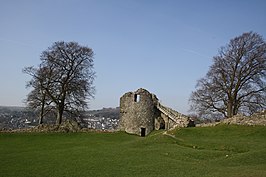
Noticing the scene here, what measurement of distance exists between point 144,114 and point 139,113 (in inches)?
26.2

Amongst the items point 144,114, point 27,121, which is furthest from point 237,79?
point 27,121

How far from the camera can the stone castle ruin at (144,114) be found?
38344 mm

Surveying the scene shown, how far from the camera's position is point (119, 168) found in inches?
608

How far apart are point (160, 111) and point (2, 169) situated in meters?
26.1

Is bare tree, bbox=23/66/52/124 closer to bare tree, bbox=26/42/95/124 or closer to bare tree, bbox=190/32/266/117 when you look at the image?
bare tree, bbox=26/42/95/124

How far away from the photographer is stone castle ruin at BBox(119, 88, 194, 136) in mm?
38344

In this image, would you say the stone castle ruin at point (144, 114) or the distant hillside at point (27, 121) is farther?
the distant hillside at point (27, 121)

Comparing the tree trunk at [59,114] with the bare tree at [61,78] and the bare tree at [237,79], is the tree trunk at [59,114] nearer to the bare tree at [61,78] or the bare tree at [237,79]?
the bare tree at [61,78]

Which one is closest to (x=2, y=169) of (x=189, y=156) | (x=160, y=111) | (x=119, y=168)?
(x=119, y=168)

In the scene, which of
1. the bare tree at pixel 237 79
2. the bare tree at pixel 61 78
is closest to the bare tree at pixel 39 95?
the bare tree at pixel 61 78

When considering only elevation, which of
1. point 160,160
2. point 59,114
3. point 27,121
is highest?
point 59,114

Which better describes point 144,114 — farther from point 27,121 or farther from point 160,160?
point 27,121

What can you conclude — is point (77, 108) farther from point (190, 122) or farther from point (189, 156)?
point (189, 156)

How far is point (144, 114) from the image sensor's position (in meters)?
38.5
